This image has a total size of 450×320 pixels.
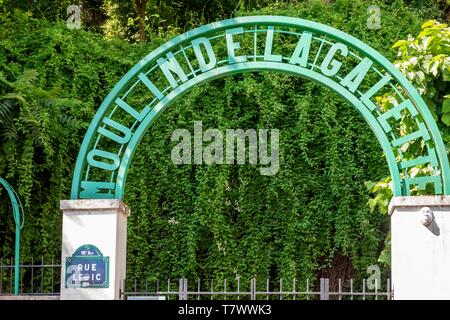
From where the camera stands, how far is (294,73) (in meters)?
8.60

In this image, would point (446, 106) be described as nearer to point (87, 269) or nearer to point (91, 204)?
point (91, 204)

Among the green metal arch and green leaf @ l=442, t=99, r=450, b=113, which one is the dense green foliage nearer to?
green leaf @ l=442, t=99, r=450, b=113

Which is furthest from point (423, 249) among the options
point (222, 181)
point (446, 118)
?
point (222, 181)

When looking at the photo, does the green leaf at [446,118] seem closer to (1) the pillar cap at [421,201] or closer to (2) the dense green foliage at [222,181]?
(1) the pillar cap at [421,201]

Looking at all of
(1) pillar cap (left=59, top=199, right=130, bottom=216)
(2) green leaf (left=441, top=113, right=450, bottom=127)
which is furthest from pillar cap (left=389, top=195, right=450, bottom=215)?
(1) pillar cap (left=59, top=199, right=130, bottom=216)

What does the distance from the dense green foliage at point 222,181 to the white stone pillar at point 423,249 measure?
14.2 feet

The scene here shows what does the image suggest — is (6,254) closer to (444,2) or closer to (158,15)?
(158,15)

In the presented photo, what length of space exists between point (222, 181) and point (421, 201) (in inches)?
195

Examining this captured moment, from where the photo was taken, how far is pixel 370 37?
43.8 ft

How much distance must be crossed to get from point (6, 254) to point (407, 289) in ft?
21.3

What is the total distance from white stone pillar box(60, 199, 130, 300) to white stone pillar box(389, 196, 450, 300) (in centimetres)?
259

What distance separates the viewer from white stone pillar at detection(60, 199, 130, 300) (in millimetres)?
8172

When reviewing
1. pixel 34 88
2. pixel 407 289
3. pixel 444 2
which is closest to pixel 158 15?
pixel 34 88
